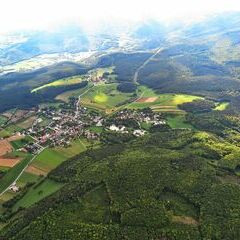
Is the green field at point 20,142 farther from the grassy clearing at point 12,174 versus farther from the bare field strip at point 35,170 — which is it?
the bare field strip at point 35,170

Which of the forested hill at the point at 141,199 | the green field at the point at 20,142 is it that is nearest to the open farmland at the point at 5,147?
the green field at the point at 20,142

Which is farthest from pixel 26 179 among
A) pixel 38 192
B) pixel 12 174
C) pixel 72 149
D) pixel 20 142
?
pixel 20 142

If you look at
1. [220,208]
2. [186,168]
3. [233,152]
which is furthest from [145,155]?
[220,208]

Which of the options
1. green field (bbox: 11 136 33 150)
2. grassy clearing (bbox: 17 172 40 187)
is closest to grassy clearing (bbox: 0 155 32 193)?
grassy clearing (bbox: 17 172 40 187)

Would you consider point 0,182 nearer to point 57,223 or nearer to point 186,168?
point 57,223

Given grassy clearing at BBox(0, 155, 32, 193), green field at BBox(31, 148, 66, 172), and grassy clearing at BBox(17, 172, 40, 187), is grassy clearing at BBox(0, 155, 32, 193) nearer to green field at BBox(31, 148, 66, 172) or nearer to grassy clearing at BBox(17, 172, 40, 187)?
grassy clearing at BBox(17, 172, 40, 187)

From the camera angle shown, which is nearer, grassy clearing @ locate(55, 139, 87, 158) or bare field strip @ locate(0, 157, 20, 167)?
bare field strip @ locate(0, 157, 20, 167)
